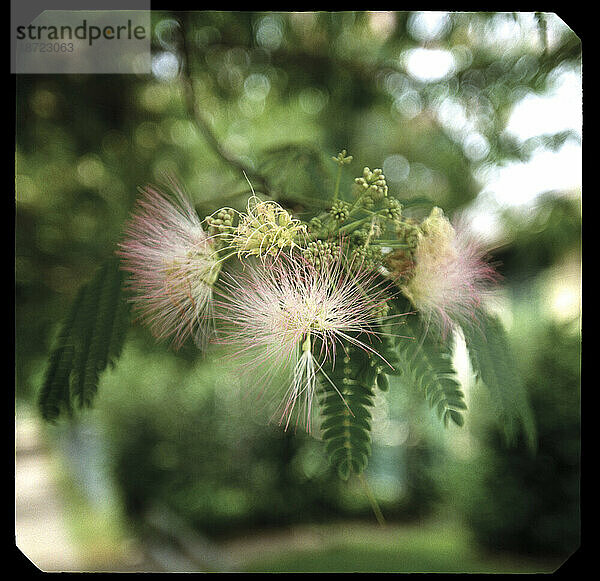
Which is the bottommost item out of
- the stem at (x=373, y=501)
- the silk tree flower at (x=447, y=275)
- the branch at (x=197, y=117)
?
the stem at (x=373, y=501)

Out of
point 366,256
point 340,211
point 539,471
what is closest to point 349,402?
point 366,256

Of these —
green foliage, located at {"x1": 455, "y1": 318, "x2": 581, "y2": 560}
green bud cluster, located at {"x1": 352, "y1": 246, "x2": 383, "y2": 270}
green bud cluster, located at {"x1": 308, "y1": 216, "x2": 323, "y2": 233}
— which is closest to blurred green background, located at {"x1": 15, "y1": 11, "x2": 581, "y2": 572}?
green foliage, located at {"x1": 455, "y1": 318, "x2": 581, "y2": 560}

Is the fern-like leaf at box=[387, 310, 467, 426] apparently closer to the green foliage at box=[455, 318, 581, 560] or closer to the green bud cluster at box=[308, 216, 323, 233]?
the green foliage at box=[455, 318, 581, 560]

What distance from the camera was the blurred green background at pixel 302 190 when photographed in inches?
53.7

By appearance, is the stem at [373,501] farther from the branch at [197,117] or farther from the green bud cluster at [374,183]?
the branch at [197,117]

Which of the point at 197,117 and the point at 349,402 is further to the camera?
the point at 197,117

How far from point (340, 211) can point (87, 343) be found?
72 cm

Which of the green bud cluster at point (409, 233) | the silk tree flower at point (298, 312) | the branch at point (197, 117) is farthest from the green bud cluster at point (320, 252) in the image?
the branch at point (197, 117)

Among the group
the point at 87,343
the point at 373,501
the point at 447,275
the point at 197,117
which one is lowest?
the point at 373,501

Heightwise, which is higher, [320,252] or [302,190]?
[302,190]

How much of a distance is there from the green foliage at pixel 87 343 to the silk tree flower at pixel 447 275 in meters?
0.72

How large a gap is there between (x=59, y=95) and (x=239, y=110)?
18.0 inches

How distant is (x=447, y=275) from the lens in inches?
51.0

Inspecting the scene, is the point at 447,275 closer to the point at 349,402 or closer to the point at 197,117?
the point at 349,402
